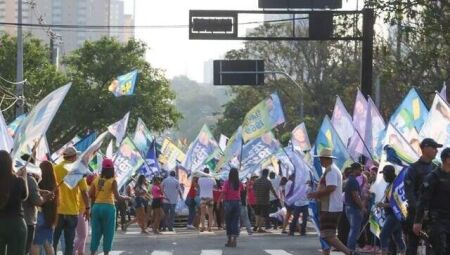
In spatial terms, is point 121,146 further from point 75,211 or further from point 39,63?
point 39,63

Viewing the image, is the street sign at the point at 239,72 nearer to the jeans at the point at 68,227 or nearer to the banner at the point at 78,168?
the jeans at the point at 68,227

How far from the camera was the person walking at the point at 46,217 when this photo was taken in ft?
46.5

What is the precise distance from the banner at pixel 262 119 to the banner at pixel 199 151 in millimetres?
5685

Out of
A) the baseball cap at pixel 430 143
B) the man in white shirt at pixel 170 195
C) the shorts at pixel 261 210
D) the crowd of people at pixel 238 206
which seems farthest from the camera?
the man in white shirt at pixel 170 195

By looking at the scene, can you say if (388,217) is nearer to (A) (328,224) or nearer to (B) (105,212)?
(A) (328,224)

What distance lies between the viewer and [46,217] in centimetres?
1432

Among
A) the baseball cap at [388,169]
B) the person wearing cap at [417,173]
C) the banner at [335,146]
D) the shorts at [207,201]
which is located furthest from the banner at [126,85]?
the person wearing cap at [417,173]

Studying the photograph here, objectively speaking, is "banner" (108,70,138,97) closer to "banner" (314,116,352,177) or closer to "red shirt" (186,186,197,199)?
"red shirt" (186,186,197,199)

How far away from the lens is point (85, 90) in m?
64.9

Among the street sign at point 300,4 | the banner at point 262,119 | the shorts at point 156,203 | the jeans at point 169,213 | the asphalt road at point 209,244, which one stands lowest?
the asphalt road at point 209,244

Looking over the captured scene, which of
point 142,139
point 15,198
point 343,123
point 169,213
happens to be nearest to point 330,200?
point 15,198

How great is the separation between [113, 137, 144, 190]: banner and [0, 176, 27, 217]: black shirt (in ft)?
41.7

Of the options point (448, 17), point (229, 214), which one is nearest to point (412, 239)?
point (229, 214)

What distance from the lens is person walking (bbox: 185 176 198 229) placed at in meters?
30.3
